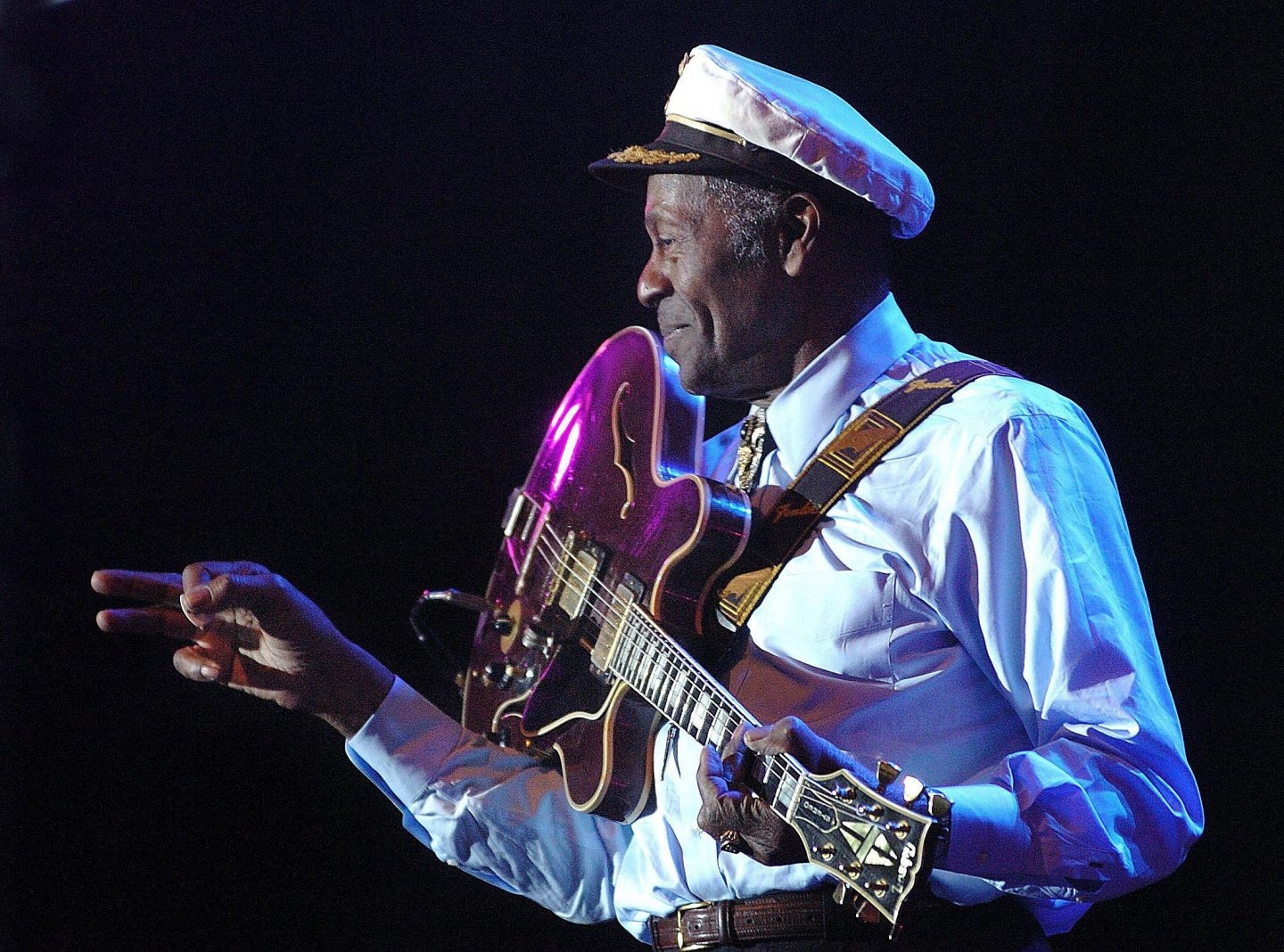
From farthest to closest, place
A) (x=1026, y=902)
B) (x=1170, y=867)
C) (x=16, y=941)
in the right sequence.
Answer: (x=16, y=941)
(x=1026, y=902)
(x=1170, y=867)

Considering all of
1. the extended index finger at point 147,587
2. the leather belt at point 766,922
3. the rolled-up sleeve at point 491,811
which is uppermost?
the extended index finger at point 147,587

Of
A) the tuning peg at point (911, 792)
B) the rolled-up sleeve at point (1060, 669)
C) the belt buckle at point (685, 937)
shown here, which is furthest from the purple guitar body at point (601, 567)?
the tuning peg at point (911, 792)

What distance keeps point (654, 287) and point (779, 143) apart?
349 millimetres

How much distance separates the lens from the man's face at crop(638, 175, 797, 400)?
2297 millimetres

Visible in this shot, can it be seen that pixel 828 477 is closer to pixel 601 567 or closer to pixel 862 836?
pixel 601 567

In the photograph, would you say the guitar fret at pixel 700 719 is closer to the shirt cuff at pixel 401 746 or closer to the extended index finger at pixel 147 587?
the shirt cuff at pixel 401 746

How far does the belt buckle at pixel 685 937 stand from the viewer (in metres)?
2.00

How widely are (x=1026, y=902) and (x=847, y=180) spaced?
3.83 feet

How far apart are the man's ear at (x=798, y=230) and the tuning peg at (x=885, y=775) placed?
1.07 metres

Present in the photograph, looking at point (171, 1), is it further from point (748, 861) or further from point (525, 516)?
point (748, 861)

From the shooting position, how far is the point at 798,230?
2.29 meters

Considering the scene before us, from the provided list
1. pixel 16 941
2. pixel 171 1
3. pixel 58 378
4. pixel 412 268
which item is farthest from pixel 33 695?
pixel 171 1

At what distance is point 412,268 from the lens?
3.62 m

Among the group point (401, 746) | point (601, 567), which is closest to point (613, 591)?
point (601, 567)
